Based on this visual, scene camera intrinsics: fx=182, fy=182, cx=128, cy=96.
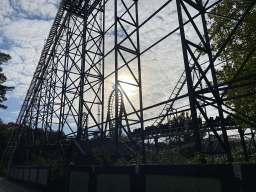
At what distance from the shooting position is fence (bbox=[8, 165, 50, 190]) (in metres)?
9.90

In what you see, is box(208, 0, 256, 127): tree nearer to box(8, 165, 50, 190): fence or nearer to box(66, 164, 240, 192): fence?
box(66, 164, 240, 192): fence

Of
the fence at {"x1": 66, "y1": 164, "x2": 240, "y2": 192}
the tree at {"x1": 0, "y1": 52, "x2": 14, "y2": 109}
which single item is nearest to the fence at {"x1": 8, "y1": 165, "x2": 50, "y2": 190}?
the fence at {"x1": 66, "y1": 164, "x2": 240, "y2": 192}

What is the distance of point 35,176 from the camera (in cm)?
1141

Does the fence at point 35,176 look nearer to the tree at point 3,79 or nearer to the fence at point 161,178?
the fence at point 161,178

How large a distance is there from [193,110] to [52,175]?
27.5 ft

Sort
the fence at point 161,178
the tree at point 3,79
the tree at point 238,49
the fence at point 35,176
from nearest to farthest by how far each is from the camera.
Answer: the fence at point 161,178
the tree at point 238,49
the fence at point 35,176
the tree at point 3,79

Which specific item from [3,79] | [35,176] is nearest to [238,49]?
[35,176]

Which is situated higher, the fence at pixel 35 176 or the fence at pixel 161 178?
the fence at pixel 161 178

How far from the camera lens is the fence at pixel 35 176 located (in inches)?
390

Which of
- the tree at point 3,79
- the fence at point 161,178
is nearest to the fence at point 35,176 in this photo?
the fence at point 161,178

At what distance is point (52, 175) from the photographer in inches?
384

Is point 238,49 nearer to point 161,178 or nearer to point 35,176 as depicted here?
point 161,178

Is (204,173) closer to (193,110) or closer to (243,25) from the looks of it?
(193,110)

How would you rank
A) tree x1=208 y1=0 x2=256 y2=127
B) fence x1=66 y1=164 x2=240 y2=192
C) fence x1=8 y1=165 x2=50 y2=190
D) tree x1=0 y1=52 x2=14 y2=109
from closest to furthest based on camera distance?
fence x1=66 y1=164 x2=240 y2=192, tree x1=208 y1=0 x2=256 y2=127, fence x1=8 y1=165 x2=50 y2=190, tree x1=0 y1=52 x2=14 y2=109
